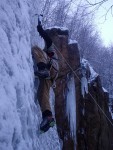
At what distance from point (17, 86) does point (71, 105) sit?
604 centimetres

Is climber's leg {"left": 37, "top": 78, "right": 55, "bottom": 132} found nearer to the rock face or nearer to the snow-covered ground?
the snow-covered ground

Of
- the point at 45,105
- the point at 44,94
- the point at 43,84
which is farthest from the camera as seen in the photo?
the point at 43,84

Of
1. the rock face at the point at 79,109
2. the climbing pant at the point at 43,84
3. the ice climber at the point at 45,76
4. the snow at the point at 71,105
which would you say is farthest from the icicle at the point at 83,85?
the climbing pant at the point at 43,84

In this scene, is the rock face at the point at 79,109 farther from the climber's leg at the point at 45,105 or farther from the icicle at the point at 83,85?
the climber's leg at the point at 45,105

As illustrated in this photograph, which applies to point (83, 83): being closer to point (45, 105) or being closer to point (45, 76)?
point (45, 76)

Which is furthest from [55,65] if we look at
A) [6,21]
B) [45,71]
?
[6,21]

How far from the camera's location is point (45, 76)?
5031mm

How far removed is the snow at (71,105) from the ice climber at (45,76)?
397 centimetres

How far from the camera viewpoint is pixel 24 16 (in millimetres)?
5148

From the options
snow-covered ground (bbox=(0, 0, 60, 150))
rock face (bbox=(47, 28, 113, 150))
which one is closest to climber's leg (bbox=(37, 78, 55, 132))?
snow-covered ground (bbox=(0, 0, 60, 150))

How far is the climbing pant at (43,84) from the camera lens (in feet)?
15.9

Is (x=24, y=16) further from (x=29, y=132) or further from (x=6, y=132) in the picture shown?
(x=6, y=132)

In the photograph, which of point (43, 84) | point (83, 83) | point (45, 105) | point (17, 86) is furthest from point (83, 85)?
point (17, 86)

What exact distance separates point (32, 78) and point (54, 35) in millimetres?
4972
